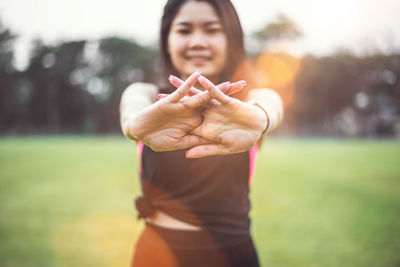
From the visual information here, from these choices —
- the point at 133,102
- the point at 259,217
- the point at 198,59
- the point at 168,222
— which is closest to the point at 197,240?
the point at 168,222

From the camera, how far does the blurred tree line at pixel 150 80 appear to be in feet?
121

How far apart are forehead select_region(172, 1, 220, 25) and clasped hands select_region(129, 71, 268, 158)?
593 millimetres

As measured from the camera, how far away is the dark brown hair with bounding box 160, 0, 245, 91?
61.1 inches

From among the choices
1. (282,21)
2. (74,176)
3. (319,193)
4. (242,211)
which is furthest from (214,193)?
(282,21)

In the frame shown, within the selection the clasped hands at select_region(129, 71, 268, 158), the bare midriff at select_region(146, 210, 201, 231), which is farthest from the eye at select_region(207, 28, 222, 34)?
the bare midriff at select_region(146, 210, 201, 231)

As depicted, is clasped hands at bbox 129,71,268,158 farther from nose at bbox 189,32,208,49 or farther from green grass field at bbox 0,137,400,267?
green grass field at bbox 0,137,400,267

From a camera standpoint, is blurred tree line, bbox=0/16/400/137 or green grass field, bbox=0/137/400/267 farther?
blurred tree line, bbox=0/16/400/137

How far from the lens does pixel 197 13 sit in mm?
1524

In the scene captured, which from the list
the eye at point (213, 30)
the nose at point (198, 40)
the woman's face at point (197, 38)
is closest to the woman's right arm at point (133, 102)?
the woman's face at point (197, 38)

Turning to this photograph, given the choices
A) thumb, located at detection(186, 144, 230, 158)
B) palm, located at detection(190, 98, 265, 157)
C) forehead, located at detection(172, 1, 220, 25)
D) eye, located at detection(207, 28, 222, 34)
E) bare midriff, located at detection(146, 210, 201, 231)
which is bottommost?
bare midriff, located at detection(146, 210, 201, 231)

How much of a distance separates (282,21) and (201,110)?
4133 centimetres

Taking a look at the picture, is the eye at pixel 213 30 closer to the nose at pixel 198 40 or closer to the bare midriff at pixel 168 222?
the nose at pixel 198 40

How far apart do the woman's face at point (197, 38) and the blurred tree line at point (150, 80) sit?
35487 millimetres

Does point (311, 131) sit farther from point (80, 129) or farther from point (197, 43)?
point (197, 43)
